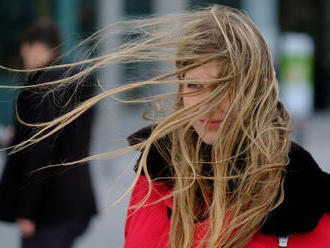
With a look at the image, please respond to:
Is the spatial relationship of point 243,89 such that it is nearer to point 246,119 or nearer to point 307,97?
point 246,119

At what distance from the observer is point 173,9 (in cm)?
643

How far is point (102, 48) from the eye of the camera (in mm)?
2131

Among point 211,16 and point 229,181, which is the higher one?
point 211,16

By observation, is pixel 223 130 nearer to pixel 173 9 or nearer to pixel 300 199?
pixel 300 199

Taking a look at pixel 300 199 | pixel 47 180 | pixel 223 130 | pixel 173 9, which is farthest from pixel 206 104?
pixel 173 9

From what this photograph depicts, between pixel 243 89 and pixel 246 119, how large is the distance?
3.6 inches

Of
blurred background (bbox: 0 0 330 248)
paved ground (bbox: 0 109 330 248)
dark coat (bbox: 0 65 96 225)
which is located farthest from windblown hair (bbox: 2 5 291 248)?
blurred background (bbox: 0 0 330 248)

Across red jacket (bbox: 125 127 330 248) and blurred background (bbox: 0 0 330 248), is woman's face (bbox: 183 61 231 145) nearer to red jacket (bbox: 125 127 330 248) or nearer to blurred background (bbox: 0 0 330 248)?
red jacket (bbox: 125 127 330 248)

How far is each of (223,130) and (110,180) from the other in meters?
5.84

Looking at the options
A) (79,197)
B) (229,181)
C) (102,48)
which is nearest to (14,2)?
(79,197)

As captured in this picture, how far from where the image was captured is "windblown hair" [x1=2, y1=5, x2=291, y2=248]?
66.1 inches

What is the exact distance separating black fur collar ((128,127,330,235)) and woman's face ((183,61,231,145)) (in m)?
0.23

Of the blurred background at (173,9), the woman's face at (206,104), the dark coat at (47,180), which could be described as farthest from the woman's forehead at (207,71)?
the blurred background at (173,9)

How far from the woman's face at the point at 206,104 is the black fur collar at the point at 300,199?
0.77 ft
